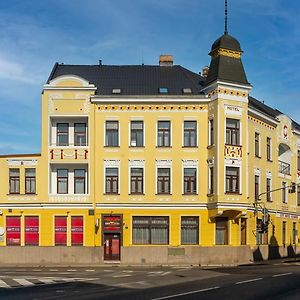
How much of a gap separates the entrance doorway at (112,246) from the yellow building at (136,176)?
0.25ft

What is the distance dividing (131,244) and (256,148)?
12992 millimetres

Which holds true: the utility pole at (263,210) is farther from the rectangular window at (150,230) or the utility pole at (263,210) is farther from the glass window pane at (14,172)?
the glass window pane at (14,172)

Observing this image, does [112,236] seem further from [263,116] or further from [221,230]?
[263,116]

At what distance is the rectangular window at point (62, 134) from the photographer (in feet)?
160

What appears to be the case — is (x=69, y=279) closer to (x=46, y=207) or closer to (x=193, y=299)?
(x=193, y=299)

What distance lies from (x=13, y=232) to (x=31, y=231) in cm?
136

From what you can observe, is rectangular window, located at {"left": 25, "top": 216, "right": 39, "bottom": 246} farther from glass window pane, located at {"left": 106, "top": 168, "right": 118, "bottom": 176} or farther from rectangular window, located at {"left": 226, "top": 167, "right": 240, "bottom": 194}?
rectangular window, located at {"left": 226, "top": 167, "right": 240, "bottom": 194}

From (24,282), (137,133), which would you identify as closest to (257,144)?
(137,133)

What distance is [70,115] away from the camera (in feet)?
158

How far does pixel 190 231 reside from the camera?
48344 mm

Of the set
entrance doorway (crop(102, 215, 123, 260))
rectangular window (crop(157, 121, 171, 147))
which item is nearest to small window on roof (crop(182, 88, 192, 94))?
rectangular window (crop(157, 121, 171, 147))

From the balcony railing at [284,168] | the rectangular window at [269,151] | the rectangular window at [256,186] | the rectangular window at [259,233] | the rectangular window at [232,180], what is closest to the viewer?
the rectangular window at [232,180]

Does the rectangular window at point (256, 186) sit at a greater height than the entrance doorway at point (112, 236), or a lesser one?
greater

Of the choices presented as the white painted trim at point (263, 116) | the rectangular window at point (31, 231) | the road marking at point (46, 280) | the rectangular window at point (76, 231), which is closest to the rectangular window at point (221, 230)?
the white painted trim at point (263, 116)
